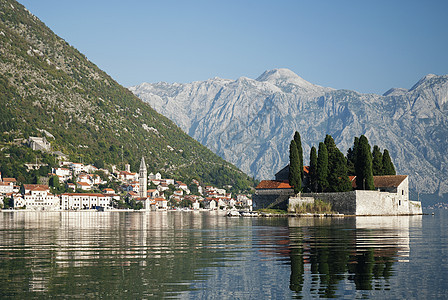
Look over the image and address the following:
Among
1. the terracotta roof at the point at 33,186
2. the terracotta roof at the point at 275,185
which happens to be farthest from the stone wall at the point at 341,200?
the terracotta roof at the point at 33,186

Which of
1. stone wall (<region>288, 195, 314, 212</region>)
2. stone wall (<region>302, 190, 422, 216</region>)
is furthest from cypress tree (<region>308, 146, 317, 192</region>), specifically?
stone wall (<region>288, 195, 314, 212</region>)

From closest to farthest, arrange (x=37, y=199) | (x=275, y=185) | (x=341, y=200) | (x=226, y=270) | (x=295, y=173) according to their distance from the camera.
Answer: (x=226, y=270) < (x=341, y=200) < (x=295, y=173) < (x=275, y=185) < (x=37, y=199)

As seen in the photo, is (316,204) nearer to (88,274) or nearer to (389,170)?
(389,170)

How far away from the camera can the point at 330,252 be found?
29312 mm

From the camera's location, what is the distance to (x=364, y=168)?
282 feet

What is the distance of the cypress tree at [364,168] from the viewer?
8594cm

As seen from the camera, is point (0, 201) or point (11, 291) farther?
point (0, 201)

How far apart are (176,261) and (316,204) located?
5987cm

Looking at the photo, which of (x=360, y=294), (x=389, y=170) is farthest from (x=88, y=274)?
(x=389, y=170)

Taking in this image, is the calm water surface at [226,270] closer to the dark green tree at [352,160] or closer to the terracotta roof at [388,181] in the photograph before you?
the terracotta roof at [388,181]

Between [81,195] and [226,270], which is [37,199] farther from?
[226,270]

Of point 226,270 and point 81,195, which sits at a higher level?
point 226,270

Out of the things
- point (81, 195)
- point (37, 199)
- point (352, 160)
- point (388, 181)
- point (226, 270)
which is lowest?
point (37, 199)

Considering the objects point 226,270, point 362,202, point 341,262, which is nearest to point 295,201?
point 362,202
